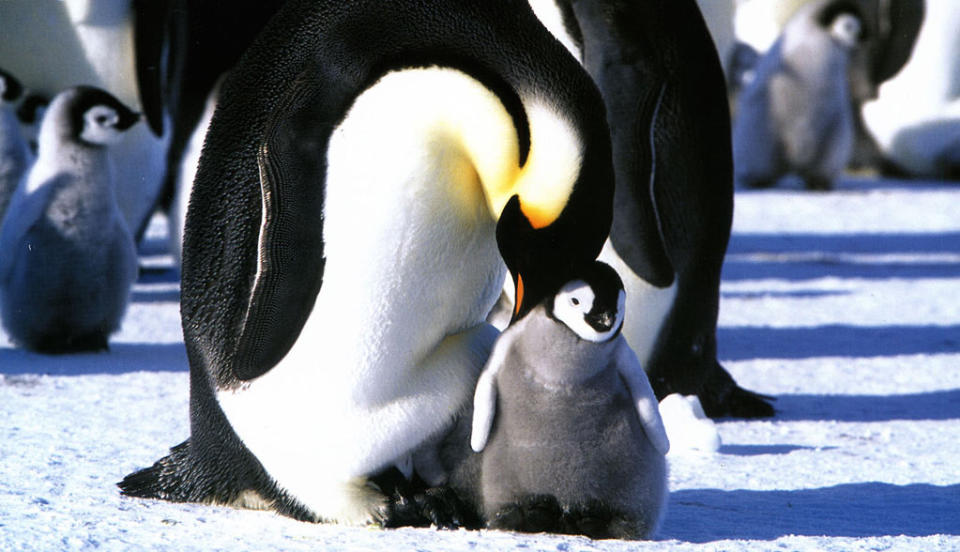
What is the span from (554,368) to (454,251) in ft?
0.63

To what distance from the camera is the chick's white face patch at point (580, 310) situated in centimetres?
171

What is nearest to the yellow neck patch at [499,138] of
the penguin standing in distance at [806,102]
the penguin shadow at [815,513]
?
the penguin shadow at [815,513]

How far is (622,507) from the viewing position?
175cm

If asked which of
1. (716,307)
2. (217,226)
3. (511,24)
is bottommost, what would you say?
(716,307)

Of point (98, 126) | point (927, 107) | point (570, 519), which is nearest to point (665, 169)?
point (570, 519)

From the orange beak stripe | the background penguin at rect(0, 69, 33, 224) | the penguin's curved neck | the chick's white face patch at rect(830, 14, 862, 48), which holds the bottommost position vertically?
the background penguin at rect(0, 69, 33, 224)

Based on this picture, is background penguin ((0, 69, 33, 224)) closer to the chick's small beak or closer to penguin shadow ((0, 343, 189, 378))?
penguin shadow ((0, 343, 189, 378))

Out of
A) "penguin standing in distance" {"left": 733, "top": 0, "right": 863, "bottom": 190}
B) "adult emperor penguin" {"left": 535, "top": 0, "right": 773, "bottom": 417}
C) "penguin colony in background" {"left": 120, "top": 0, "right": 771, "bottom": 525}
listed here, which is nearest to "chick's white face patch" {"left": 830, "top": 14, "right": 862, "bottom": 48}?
"penguin standing in distance" {"left": 733, "top": 0, "right": 863, "bottom": 190}

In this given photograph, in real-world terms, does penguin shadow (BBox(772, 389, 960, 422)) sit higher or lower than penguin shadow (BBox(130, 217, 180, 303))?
higher

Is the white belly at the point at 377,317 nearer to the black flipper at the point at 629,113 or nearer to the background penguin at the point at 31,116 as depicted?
the black flipper at the point at 629,113

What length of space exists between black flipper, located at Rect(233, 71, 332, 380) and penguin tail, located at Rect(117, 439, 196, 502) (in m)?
0.27

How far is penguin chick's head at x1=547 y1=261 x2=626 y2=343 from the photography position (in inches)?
67.2

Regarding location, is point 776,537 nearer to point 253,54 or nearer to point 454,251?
point 454,251

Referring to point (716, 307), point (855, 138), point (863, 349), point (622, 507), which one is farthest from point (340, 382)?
point (855, 138)
